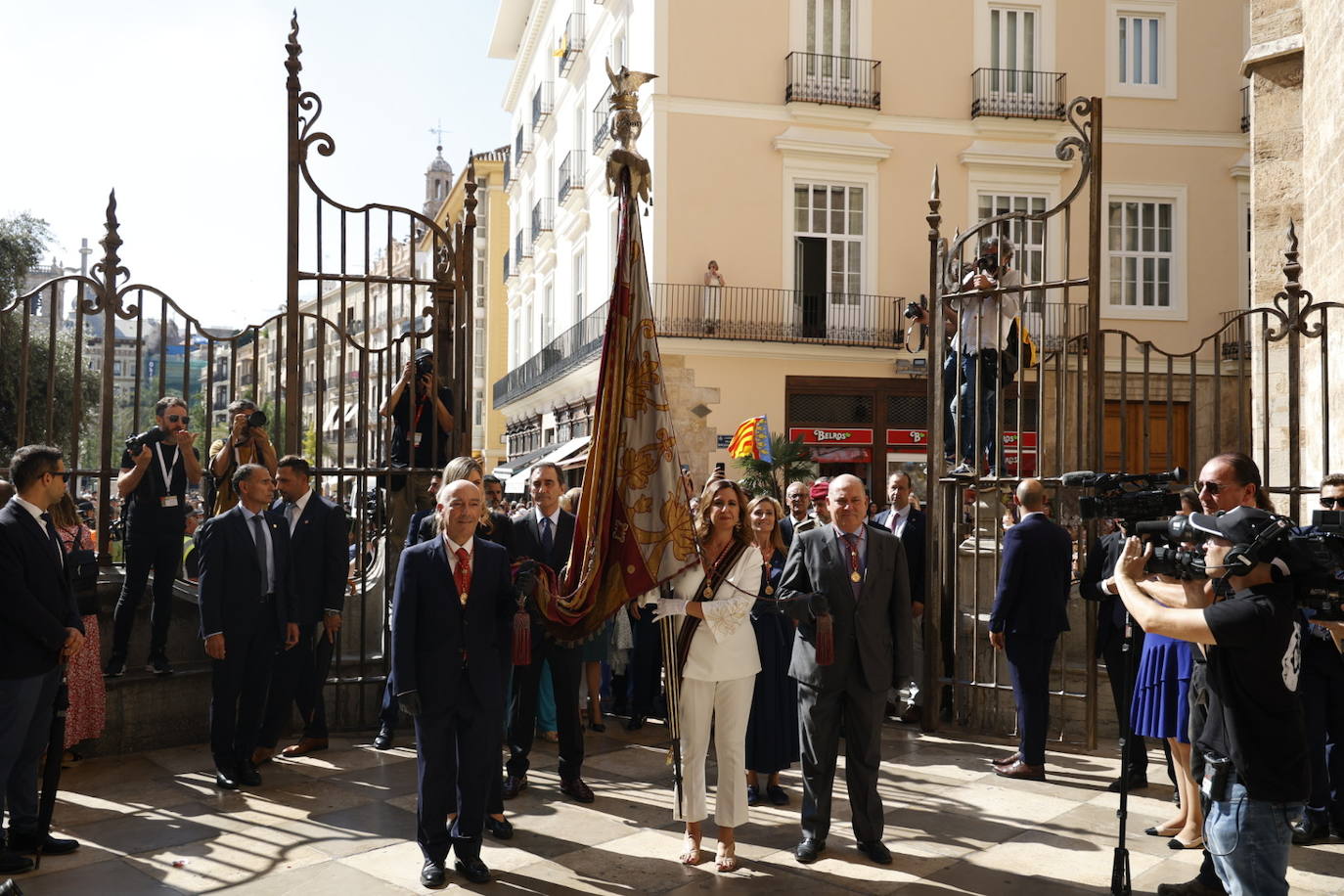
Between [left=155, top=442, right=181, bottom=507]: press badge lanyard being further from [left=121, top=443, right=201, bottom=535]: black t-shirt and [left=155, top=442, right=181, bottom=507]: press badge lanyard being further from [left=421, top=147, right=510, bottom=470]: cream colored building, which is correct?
[left=421, top=147, right=510, bottom=470]: cream colored building

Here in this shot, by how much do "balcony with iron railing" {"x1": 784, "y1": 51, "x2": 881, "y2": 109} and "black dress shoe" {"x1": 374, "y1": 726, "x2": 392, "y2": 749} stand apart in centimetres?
1607

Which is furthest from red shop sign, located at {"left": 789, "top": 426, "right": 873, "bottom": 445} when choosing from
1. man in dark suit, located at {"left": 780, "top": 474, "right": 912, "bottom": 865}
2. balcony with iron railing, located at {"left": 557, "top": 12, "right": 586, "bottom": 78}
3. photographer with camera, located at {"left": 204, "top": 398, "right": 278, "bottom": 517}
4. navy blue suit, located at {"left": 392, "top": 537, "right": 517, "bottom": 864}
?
navy blue suit, located at {"left": 392, "top": 537, "right": 517, "bottom": 864}

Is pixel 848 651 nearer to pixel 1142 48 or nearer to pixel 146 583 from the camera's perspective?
pixel 146 583

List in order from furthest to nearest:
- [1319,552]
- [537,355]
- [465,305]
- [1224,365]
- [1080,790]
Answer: [537,355] < [1224,365] < [465,305] < [1080,790] < [1319,552]

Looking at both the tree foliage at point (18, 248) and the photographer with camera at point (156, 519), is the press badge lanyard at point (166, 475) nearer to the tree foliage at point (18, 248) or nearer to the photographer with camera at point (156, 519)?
the photographer with camera at point (156, 519)

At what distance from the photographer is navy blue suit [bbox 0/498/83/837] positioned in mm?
4930

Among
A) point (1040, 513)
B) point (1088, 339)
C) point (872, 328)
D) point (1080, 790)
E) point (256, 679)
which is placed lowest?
point (1080, 790)

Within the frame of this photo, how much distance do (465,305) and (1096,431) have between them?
440 cm

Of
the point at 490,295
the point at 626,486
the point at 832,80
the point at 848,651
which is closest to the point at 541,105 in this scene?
the point at 490,295

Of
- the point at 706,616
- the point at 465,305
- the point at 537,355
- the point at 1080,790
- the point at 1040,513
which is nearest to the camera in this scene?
the point at 706,616

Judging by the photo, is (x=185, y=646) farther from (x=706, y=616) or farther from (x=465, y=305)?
(x=706, y=616)

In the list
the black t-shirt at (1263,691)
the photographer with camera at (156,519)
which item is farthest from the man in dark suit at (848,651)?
the photographer with camera at (156,519)

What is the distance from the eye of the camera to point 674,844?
5.58m

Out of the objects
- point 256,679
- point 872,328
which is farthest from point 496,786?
point 872,328
